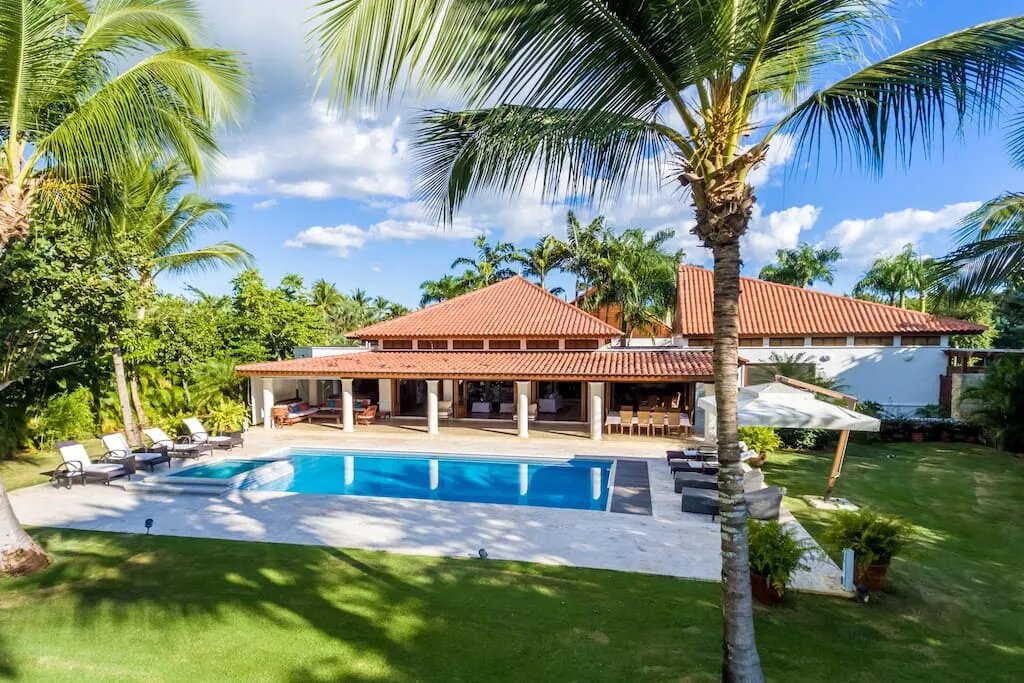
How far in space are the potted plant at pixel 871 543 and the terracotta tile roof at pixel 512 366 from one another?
1136 cm

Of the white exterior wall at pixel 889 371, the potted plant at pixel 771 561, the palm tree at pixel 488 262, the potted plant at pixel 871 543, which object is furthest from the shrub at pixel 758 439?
the palm tree at pixel 488 262

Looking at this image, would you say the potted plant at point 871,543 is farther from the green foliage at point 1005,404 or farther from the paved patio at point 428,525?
the green foliage at point 1005,404

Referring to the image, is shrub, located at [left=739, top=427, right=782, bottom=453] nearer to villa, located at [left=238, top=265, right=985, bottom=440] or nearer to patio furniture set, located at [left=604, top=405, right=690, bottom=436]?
villa, located at [left=238, top=265, right=985, bottom=440]

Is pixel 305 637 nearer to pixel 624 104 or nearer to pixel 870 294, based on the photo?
pixel 624 104

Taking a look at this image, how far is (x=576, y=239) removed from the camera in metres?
34.8

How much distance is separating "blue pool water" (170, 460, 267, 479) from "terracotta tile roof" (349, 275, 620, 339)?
362 inches

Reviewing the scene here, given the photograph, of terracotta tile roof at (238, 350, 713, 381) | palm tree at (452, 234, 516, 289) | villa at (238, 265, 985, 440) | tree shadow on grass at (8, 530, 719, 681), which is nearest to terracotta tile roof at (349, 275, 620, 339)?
villa at (238, 265, 985, 440)

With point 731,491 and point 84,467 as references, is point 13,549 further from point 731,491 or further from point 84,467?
point 731,491

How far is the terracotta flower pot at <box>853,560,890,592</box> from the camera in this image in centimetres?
765

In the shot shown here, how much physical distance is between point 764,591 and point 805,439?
13296 millimetres

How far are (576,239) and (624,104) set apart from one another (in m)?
30.9

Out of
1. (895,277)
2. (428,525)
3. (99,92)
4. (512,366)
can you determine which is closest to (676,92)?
(99,92)

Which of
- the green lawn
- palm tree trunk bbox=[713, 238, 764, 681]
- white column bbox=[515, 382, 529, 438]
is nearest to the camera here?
palm tree trunk bbox=[713, 238, 764, 681]

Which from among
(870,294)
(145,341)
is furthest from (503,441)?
(870,294)
